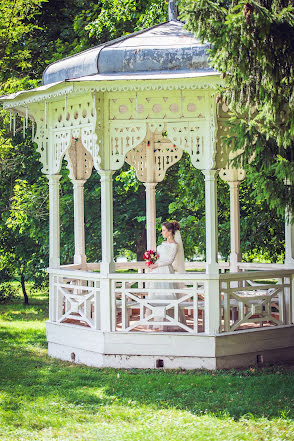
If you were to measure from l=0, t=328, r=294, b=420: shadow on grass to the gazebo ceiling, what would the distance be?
4.50 metres

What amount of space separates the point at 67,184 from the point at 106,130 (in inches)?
398

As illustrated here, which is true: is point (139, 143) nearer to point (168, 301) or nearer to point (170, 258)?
point (170, 258)

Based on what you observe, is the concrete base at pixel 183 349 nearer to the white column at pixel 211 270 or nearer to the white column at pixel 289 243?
the white column at pixel 211 270

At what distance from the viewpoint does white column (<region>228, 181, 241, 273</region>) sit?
1330 centimetres

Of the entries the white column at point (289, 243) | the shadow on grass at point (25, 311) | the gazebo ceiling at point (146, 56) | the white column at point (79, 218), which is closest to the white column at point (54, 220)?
the white column at point (79, 218)

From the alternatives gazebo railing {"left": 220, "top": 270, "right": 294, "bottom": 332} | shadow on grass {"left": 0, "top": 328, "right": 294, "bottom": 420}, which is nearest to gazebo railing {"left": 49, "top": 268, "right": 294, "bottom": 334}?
→ gazebo railing {"left": 220, "top": 270, "right": 294, "bottom": 332}

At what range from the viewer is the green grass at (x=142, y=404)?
770 cm

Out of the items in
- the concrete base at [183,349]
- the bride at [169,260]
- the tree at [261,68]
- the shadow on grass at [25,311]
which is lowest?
the shadow on grass at [25,311]

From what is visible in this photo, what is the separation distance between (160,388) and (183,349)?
117 centimetres

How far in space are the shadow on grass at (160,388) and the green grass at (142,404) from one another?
1cm

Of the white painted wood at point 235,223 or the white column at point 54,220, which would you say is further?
the white painted wood at point 235,223

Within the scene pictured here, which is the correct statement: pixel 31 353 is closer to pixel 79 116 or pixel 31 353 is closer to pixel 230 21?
pixel 79 116

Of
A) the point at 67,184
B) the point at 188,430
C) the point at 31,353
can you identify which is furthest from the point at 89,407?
the point at 67,184

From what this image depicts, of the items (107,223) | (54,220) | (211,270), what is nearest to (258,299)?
(211,270)
